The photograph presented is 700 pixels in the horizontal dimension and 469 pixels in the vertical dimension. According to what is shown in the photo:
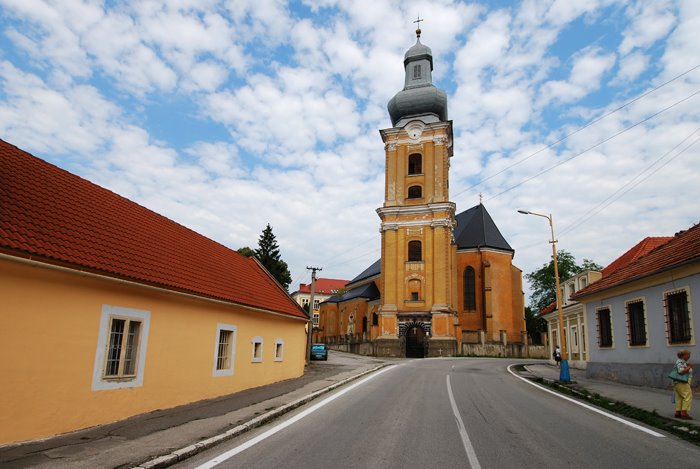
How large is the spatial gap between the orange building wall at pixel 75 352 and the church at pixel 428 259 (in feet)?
115

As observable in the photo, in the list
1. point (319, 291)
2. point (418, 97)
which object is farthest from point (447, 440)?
point (319, 291)

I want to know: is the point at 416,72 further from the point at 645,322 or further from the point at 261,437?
the point at 261,437

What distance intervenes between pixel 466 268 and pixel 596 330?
34.9 m

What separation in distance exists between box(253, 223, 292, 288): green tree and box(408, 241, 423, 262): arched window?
43.7ft

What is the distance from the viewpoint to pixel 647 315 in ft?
54.3

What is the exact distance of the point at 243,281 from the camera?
55.7ft

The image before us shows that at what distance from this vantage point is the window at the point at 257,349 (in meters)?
15.9

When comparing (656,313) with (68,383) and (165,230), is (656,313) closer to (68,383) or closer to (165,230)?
(165,230)

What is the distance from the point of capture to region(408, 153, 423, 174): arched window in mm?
51006

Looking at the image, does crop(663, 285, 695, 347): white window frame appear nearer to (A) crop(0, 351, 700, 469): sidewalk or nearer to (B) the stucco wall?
(B) the stucco wall

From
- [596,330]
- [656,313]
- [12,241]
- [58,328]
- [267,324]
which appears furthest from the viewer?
[596,330]

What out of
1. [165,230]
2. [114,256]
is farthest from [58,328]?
[165,230]

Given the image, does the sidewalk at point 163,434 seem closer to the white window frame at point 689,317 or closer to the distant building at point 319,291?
the white window frame at point 689,317

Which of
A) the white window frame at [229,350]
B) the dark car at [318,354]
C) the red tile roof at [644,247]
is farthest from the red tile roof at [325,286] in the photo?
the white window frame at [229,350]
